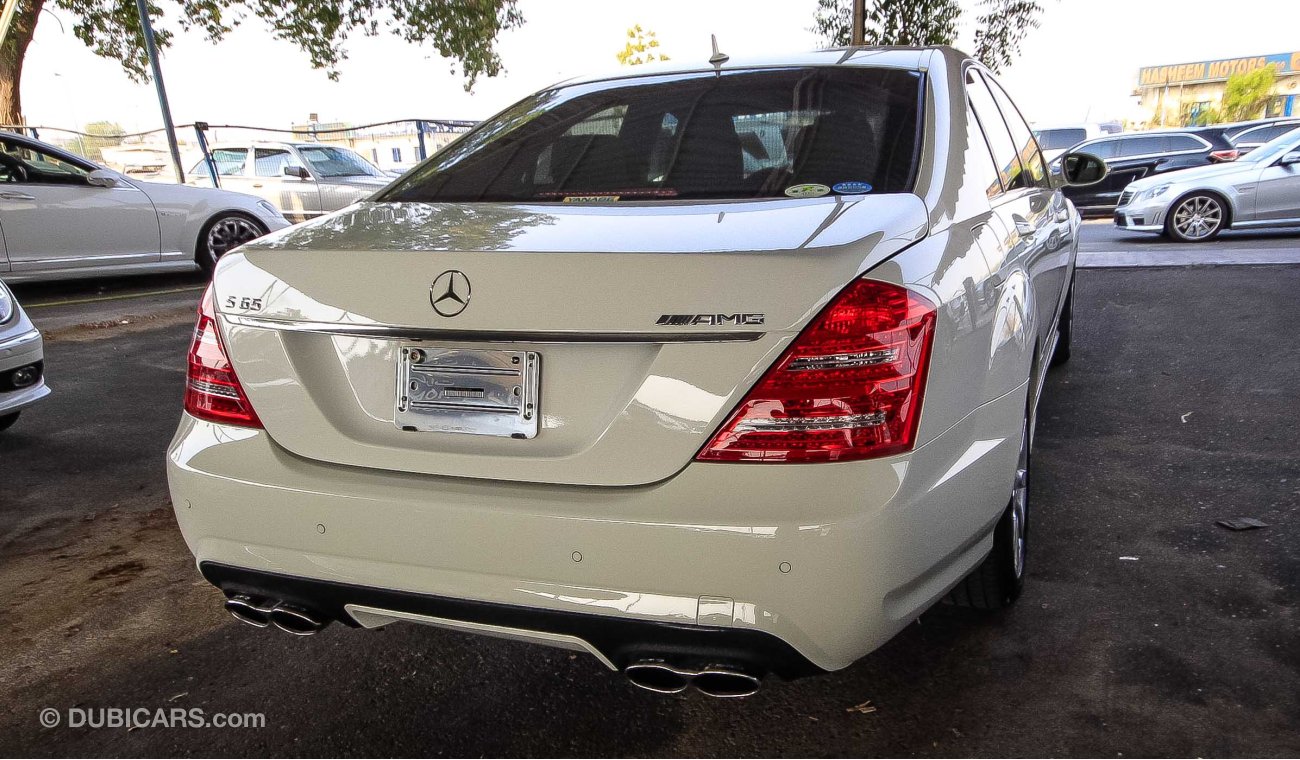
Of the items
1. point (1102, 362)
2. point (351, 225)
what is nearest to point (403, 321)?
point (351, 225)

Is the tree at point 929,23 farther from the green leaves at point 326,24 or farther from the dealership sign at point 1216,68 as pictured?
the dealership sign at point 1216,68

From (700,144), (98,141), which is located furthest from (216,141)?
(700,144)

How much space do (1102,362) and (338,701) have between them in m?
4.58

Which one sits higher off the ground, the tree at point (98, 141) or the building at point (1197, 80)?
the building at point (1197, 80)

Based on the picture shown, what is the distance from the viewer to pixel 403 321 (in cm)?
185

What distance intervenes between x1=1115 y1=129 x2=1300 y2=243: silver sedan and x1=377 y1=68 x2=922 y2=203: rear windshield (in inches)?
397

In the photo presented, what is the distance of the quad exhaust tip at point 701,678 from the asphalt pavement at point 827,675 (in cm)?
46

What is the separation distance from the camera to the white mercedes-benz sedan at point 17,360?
4.31 m

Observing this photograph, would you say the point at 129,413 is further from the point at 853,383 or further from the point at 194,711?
the point at 853,383

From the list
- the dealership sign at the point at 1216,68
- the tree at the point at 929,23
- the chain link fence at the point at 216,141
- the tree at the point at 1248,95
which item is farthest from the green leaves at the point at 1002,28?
the dealership sign at the point at 1216,68

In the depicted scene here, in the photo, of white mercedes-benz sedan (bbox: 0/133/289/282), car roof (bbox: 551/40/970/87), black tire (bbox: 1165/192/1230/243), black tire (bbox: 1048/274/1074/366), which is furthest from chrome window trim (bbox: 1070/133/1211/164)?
car roof (bbox: 551/40/970/87)

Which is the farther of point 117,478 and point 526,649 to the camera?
point 117,478

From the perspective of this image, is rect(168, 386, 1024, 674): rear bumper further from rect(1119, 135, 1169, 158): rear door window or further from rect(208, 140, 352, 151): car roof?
rect(1119, 135, 1169, 158): rear door window

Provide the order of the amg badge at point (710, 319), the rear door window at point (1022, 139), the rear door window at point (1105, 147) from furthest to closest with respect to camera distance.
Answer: the rear door window at point (1105, 147), the rear door window at point (1022, 139), the amg badge at point (710, 319)
